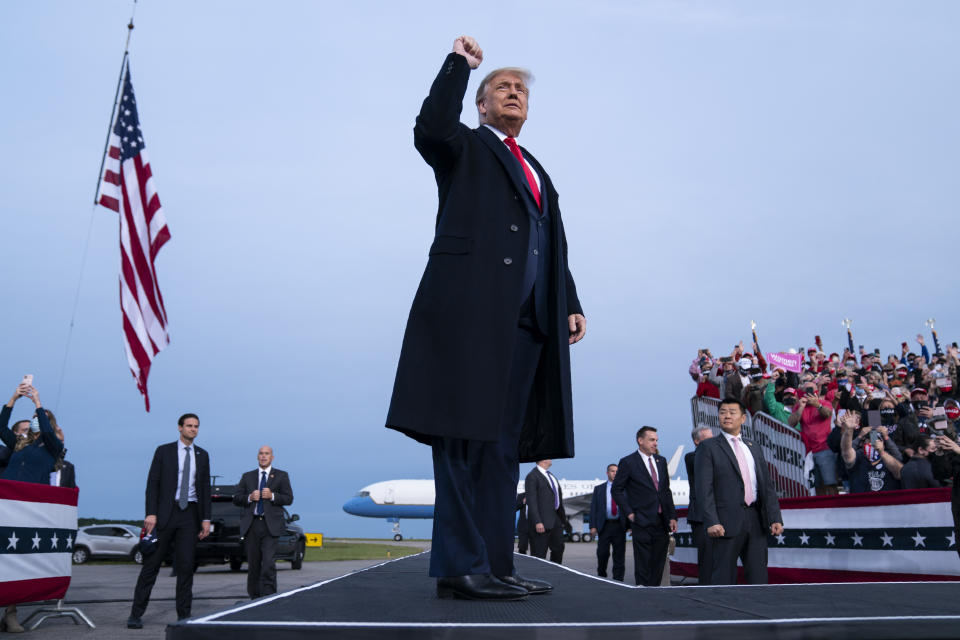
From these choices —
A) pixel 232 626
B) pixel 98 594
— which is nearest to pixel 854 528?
pixel 232 626

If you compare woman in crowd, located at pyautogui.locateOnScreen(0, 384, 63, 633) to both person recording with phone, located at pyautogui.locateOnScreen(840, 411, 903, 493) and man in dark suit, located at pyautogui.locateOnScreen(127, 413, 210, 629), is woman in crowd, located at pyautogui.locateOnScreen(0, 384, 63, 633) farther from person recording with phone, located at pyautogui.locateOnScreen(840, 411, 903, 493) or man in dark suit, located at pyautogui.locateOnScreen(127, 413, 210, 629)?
person recording with phone, located at pyautogui.locateOnScreen(840, 411, 903, 493)

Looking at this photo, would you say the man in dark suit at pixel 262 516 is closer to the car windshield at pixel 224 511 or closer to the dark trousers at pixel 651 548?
the dark trousers at pixel 651 548

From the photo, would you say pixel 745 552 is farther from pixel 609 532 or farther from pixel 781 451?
pixel 781 451

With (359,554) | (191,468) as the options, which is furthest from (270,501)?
(359,554)

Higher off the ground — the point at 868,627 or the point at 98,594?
the point at 868,627

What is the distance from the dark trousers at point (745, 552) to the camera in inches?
257

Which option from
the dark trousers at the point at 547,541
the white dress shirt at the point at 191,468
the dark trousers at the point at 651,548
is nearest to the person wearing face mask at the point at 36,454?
the white dress shirt at the point at 191,468

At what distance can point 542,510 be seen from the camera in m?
12.8

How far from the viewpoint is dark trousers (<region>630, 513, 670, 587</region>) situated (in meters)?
9.89

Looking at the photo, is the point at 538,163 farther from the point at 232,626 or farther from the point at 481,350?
the point at 232,626

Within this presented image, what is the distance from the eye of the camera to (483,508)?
3.14 meters

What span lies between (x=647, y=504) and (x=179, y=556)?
555 centimetres

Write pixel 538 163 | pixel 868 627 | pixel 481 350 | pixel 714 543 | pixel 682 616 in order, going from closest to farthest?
pixel 868 627
pixel 682 616
pixel 481 350
pixel 538 163
pixel 714 543

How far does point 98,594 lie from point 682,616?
12.1m
